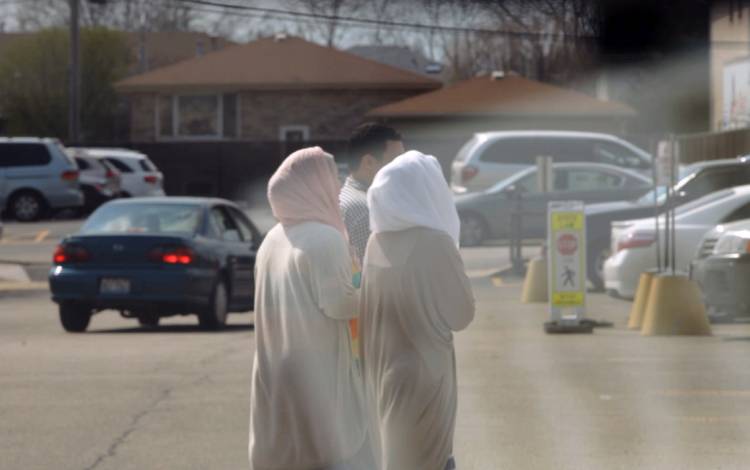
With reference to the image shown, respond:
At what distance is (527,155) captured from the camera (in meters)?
29.2

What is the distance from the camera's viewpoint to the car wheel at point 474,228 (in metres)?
25.7

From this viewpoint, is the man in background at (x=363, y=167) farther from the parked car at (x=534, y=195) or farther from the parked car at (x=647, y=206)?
the parked car at (x=534, y=195)

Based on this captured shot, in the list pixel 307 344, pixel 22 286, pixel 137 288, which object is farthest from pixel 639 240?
pixel 307 344

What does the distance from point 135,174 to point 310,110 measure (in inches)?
422

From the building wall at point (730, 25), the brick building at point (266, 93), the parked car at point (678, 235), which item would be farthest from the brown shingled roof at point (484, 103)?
the building wall at point (730, 25)

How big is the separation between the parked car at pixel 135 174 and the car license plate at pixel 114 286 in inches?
996

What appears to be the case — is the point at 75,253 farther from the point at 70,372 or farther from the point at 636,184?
the point at 636,184

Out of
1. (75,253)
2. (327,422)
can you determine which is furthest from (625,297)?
(327,422)

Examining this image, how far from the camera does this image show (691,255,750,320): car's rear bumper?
1370 cm

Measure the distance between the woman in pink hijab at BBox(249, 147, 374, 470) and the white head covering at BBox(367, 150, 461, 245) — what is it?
19 centimetres

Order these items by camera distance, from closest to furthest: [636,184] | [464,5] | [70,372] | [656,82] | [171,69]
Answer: [464,5]
[656,82]
[70,372]
[636,184]
[171,69]

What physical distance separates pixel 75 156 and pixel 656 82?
37.6 meters

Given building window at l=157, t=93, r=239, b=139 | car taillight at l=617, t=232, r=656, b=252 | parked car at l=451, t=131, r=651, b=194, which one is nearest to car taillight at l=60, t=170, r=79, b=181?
parked car at l=451, t=131, r=651, b=194

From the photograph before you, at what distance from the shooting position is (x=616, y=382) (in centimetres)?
1063
